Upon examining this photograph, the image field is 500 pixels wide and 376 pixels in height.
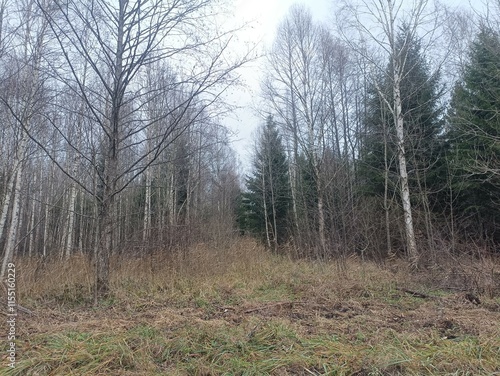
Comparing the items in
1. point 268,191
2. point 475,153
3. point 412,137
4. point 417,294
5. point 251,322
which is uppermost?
point 412,137

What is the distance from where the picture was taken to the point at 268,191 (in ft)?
79.6

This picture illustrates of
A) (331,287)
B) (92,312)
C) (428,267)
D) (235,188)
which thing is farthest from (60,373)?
(235,188)

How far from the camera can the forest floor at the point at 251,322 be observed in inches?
112

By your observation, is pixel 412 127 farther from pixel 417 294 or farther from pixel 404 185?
pixel 417 294

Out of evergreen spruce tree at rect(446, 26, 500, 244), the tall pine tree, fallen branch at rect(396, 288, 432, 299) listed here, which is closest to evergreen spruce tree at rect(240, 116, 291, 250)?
the tall pine tree

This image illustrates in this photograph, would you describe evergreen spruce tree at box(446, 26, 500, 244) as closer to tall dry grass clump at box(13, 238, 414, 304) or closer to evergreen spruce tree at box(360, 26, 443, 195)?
evergreen spruce tree at box(360, 26, 443, 195)

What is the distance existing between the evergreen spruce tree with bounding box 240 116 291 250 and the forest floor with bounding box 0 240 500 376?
51.6 ft

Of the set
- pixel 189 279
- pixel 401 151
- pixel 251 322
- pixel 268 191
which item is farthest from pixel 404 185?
pixel 268 191

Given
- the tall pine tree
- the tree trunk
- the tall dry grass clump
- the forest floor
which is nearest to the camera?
the forest floor

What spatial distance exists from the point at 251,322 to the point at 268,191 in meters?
20.4

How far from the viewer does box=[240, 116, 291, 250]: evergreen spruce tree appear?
23.8 metres

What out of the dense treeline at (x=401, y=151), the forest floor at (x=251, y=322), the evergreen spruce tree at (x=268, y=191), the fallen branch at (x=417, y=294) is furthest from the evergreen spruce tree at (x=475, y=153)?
the evergreen spruce tree at (x=268, y=191)

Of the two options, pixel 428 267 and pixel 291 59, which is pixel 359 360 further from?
pixel 291 59

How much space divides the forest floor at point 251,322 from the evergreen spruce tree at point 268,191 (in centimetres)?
1574
